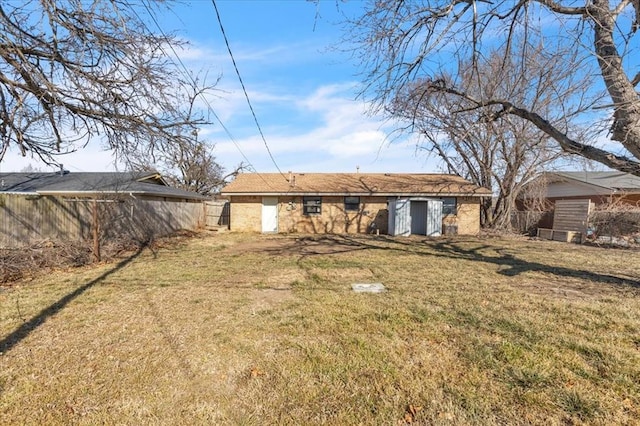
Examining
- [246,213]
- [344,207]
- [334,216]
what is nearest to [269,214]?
[246,213]

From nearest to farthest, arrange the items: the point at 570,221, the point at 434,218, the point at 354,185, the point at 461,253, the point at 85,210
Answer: the point at 85,210 < the point at 461,253 < the point at 570,221 < the point at 434,218 < the point at 354,185

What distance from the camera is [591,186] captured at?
1712cm

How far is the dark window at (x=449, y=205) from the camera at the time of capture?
55.7ft

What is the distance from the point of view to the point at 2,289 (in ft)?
18.7

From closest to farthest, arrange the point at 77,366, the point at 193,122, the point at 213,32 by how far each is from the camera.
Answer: the point at 77,366 → the point at 213,32 → the point at 193,122

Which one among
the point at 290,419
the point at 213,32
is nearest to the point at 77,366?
the point at 290,419

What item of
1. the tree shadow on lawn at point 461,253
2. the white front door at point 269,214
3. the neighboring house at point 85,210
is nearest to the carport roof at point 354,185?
the white front door at point 269,214

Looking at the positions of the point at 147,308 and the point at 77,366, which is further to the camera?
the point at 147,308

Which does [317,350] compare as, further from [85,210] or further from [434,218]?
[434,218]

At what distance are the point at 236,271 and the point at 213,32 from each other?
16.0ft

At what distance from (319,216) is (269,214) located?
105 inches

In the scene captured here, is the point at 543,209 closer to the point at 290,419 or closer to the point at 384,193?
the point at 384,193

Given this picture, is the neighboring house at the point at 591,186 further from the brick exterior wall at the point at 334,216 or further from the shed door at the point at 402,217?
the brick exterior wall at the point at 334,216

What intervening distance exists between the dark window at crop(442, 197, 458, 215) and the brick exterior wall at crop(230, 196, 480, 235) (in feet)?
0.83
